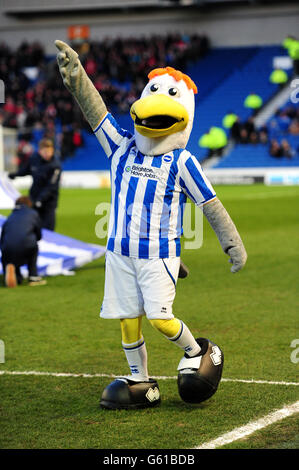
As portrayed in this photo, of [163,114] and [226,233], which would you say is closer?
[163,114]

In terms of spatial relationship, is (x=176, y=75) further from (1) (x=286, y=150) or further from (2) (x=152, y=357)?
Answer: (1) (x=286, y=150)

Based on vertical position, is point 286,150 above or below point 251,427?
below

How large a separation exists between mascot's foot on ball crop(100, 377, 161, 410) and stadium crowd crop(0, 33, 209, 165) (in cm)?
3114

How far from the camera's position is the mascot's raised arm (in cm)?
467

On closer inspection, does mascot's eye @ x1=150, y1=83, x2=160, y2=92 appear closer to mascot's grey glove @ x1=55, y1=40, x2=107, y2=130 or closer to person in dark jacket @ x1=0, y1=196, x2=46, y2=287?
mascot's grey glove @ x1=55, y1=40, x2=107, y2=130

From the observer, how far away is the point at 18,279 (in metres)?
9.55

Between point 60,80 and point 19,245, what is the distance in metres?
32.1

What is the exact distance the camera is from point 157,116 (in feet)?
15.3

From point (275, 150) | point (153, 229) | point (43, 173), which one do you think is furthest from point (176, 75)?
point (275, 150)

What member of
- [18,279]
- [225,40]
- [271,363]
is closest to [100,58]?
[225,40]

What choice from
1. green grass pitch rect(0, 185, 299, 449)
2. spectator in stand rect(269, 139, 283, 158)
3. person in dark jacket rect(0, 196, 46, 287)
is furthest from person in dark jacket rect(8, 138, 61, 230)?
spectator in stand rect(269, 139, 283, 158)

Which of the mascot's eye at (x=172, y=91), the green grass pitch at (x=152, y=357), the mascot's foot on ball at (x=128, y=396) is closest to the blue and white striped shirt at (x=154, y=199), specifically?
the mascot's eye at (x=172, y=91)

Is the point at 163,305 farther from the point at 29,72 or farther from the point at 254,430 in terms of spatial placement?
the point at 29,72

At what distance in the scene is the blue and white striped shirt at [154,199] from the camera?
4684 millimetres
